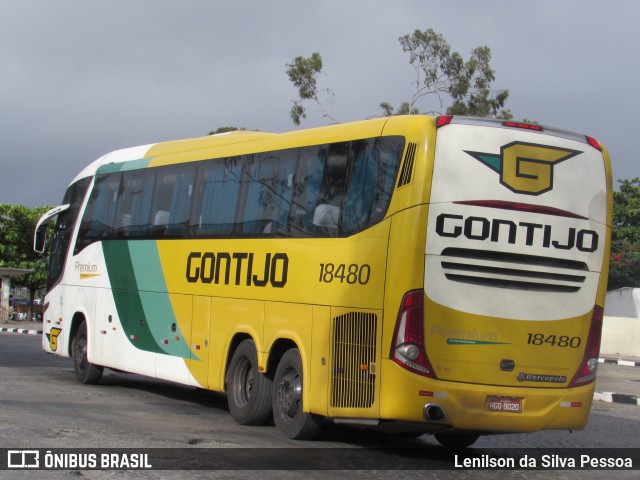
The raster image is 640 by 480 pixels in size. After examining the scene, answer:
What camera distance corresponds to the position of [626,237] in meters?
54.5

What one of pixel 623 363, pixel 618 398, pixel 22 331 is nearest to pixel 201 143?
pixel 618 398

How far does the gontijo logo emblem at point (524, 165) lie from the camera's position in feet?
33.0

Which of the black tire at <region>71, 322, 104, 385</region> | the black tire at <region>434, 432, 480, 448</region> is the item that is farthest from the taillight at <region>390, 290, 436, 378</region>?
the black tire at <region>71, 322, 104, 385</region>

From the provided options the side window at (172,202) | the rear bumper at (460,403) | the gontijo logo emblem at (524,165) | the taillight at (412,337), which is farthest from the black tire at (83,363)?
the gontijo logo emblem at (524,165)

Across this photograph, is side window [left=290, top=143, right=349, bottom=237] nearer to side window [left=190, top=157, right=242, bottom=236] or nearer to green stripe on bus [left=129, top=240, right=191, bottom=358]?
side window [left=190, top=157, right=242, bottom=236]

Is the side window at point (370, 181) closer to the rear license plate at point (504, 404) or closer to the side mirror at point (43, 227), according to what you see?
the rear license plate at point (504, 404)

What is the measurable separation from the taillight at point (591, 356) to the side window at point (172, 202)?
6124 millimetres

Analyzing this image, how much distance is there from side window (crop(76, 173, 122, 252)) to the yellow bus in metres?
4.55

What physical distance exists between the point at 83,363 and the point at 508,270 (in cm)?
974

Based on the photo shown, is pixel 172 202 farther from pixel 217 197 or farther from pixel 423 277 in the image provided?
pixel 423 277

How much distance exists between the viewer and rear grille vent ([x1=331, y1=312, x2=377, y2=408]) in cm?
1013

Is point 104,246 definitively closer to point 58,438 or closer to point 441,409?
point 58,438

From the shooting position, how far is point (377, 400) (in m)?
9.97

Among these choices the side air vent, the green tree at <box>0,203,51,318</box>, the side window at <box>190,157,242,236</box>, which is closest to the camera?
the side air vent
